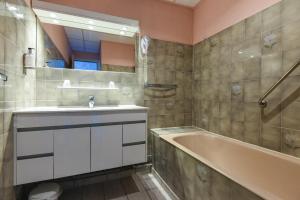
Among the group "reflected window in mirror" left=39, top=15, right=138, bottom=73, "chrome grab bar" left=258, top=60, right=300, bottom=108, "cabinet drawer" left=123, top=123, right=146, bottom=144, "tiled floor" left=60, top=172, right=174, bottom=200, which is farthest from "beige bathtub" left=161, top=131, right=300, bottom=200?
"reflected window in mirror" left=39, top=15, right=138, bottom=73

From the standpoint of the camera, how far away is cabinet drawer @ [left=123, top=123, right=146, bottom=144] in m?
1.72

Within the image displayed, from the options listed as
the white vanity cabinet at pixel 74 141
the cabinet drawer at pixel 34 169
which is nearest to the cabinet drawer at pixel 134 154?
the white vanity cabinet at pixel 74 141

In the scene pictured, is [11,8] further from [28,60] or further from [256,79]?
[256,79]

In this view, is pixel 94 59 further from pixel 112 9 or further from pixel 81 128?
pixel 81 128

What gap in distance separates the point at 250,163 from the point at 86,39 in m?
2.32

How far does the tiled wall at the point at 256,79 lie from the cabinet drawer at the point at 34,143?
195 centimetres

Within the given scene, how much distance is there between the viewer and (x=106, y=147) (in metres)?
1.62

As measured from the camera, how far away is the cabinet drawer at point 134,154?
1.72 metres

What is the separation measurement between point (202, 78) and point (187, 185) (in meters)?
1.57

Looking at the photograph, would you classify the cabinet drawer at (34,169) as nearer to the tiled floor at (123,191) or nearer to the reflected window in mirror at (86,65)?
the tiled floor at (123,191)

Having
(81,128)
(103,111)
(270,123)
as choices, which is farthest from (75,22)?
(270,123)

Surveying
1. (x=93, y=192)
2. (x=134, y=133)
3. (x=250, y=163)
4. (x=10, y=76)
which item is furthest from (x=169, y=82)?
(x=10, y=76)

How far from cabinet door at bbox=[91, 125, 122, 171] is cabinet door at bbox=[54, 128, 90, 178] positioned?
0.06m

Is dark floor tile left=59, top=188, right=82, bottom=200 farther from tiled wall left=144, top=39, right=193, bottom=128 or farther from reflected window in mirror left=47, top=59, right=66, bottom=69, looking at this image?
reflected window in mirror left=47, top=59, right=66, bottom=69
